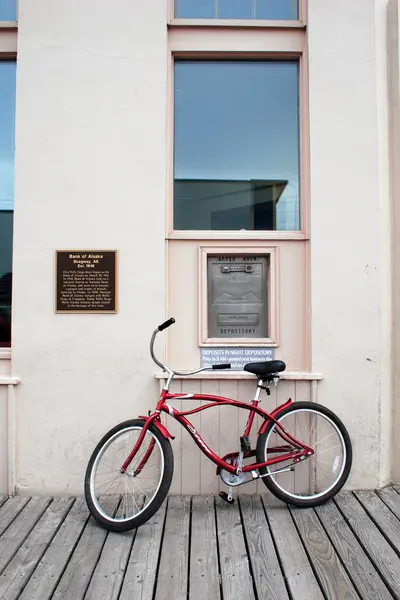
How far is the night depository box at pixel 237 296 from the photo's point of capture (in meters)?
3.69

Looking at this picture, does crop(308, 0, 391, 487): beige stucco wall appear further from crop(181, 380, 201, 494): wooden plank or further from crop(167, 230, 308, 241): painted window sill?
crop(181, 380, 201, 494): wooden plank

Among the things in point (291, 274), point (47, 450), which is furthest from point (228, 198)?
point (47, 450)

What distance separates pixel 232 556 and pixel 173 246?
2.26 m

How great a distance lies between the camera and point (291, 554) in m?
2.66

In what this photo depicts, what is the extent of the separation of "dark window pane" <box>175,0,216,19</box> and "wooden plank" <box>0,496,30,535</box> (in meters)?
4.14

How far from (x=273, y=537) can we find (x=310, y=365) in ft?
4.25

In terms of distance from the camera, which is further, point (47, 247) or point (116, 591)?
point (47, 247)

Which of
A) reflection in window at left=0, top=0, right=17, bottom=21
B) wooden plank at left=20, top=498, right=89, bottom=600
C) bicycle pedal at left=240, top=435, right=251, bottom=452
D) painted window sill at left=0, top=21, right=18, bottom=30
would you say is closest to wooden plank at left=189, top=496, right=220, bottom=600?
bicycle pedal at left=240, top=435, right=251, bottom=452

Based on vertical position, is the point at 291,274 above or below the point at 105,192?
below

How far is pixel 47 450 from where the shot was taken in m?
3.51

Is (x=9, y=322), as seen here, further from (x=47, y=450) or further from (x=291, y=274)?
(x=291, y=274)

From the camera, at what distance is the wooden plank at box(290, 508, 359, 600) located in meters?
2.35

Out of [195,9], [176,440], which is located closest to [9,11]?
[195,9]

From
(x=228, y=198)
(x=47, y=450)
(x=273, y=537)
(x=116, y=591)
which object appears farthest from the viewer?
(x=228, y=198)
